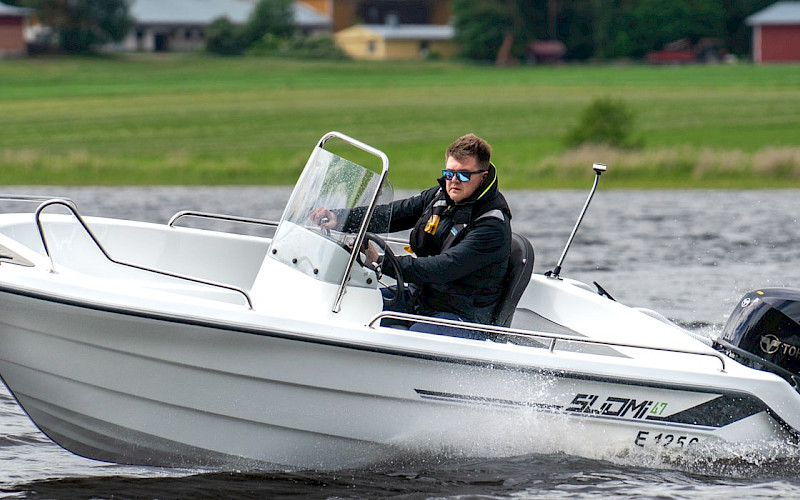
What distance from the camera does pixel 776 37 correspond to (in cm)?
8294

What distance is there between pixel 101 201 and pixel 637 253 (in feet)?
32.0

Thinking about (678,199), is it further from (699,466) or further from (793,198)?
(699,466)

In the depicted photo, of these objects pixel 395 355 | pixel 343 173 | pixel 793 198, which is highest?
pixel 343 173

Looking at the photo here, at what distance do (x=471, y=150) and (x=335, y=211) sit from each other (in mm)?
785

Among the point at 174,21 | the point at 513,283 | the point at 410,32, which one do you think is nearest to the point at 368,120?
the point at 513,283

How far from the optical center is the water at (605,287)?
6.23 metres

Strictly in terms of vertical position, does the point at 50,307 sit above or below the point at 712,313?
above

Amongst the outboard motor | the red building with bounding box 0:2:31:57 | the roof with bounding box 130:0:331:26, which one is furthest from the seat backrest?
the roof with bounding box 130:0:331:26

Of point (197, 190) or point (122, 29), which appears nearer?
point (197, 190)

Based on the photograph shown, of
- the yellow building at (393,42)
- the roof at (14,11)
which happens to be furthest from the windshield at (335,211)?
the yellow building at (393,42)

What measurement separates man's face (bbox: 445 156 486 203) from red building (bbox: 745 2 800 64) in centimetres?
8112

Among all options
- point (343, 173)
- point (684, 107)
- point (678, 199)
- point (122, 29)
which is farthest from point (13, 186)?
point (122, 29)

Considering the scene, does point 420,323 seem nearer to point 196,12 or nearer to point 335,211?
point 335,211

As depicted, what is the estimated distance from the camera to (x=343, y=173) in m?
6.39
